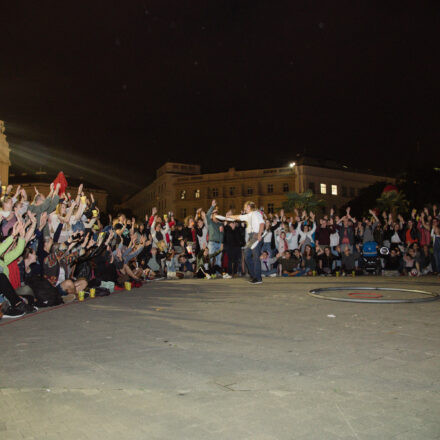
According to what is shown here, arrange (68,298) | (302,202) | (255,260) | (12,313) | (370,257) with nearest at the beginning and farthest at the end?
(12,313) < (68,298) < (255,260) < (370,257) < (302,202)

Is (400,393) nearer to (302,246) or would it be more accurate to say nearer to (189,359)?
(189,359)

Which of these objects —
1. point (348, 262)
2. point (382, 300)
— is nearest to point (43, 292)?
point (382, 300)

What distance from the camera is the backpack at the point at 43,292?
873 centimetres

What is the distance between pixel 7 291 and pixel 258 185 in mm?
87511

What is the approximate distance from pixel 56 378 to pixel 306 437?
7.65ft

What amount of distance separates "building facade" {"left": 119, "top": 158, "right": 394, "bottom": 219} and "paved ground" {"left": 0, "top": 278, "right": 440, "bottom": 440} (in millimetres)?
84399

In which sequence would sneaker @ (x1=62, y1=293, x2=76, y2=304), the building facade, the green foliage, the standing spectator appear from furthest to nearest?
the building facade < the green foliage < the standing spectator < sneaker @ (x1=62, y1=293, x2=76, y2=304)

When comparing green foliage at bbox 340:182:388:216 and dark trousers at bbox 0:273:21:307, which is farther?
green foliage at bbox 340:182:388:216

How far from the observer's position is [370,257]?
17.0 meters

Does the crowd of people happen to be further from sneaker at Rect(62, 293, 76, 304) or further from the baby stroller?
sneaker at Rect(62, 293, 76, 304)

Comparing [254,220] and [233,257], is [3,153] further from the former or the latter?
[254,220]

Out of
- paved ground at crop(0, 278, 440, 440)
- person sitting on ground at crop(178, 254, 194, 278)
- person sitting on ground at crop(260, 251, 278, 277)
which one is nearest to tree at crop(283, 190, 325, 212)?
person sitting on ground at crop(260, 251, 278, 277)

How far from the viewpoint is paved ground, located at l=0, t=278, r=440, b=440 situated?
2.85 meters

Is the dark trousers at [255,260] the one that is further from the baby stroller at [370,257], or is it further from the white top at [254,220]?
the baby stroller at [370,257]
